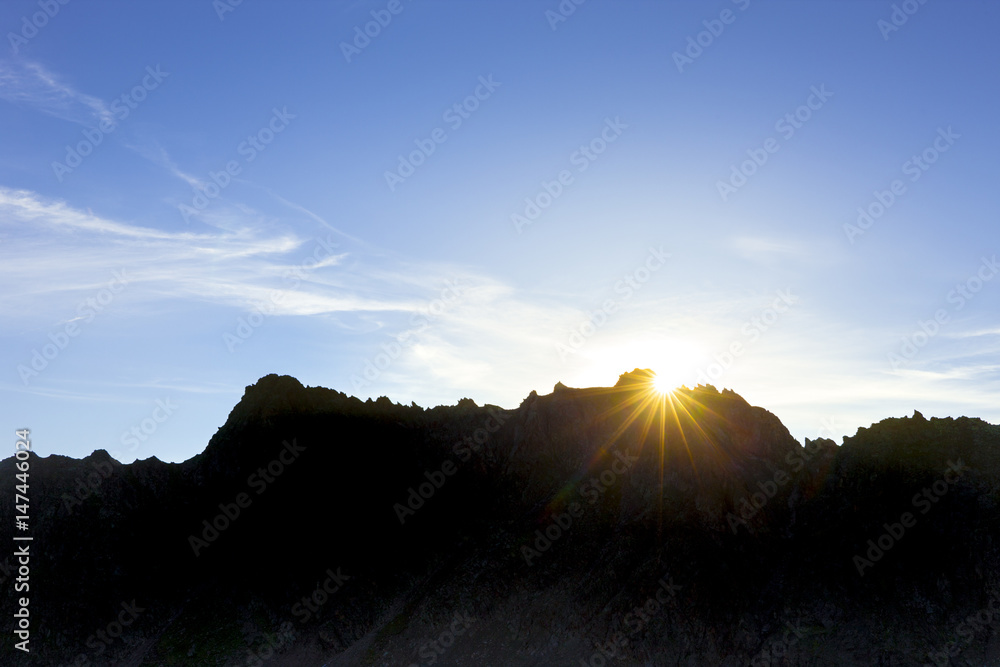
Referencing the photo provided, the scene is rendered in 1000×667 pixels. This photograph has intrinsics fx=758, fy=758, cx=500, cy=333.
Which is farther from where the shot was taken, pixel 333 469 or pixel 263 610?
pixel 333 469

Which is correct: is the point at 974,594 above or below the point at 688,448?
below

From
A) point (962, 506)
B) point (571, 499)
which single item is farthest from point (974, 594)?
point (571, 499)

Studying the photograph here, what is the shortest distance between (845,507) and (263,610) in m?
50.8

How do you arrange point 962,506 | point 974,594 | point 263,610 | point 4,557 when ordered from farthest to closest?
point 4,557 → point 263,610 → point 962,506 → point 974,594

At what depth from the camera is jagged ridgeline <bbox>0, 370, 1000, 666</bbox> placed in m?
56.2

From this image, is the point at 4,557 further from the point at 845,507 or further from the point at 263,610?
the point at 845,507

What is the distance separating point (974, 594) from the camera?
53.0 m

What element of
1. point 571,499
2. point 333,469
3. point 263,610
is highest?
point 333,469

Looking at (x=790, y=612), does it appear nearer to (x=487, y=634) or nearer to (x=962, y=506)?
(x=962, y=506)

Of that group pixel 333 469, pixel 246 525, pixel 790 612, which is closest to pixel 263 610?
pixel 246 525

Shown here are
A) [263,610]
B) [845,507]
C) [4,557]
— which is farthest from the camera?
[4,557]

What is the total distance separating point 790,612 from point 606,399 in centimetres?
2664

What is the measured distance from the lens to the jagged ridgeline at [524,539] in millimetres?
56250

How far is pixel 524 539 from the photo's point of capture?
6894cm
